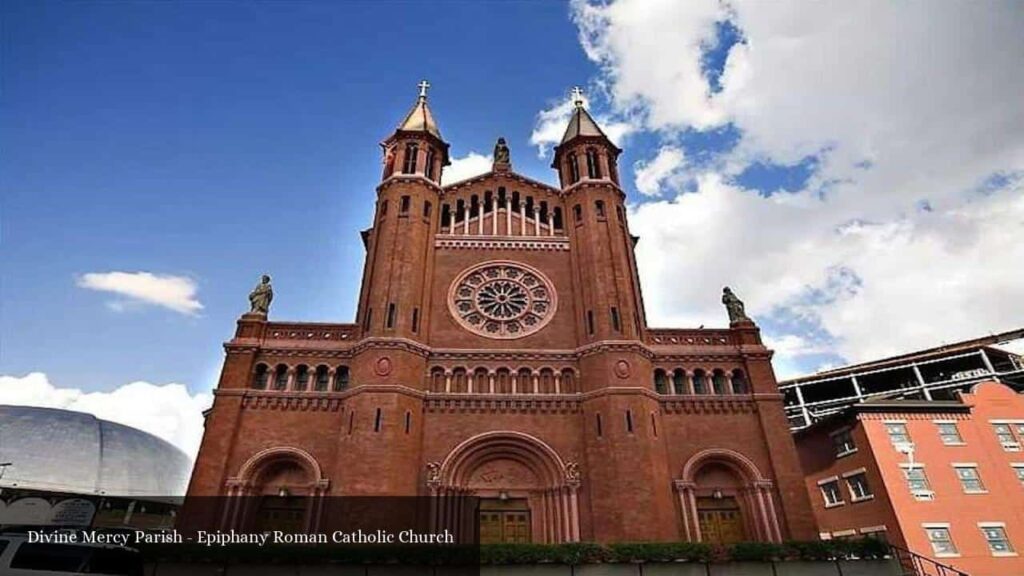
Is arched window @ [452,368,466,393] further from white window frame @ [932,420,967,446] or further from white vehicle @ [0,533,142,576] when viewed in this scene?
white window frame @ [932,420,967,446]

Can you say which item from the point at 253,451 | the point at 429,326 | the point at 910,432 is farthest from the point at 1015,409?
the point at 253,451

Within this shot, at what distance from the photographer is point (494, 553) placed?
19.3 metres

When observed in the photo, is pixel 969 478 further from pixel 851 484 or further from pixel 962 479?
pixel 851 484

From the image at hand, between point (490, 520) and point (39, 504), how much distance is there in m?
60.6

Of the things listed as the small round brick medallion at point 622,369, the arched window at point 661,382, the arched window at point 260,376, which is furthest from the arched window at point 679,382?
the arched window at point 260,376

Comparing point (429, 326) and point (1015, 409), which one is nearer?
point (429, 326)

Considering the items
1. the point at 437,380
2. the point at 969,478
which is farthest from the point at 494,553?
the point at 969,478

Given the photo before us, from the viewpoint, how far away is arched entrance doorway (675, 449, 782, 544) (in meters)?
24.2

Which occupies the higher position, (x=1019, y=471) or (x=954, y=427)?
(x=954, y=427)

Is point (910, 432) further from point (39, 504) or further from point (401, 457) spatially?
point (39, 504)

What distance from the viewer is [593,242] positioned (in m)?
30.8

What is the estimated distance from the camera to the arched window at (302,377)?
86.9ft

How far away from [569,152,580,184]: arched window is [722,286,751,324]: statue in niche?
36.1ft

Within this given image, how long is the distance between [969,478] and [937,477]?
1.77 meters
